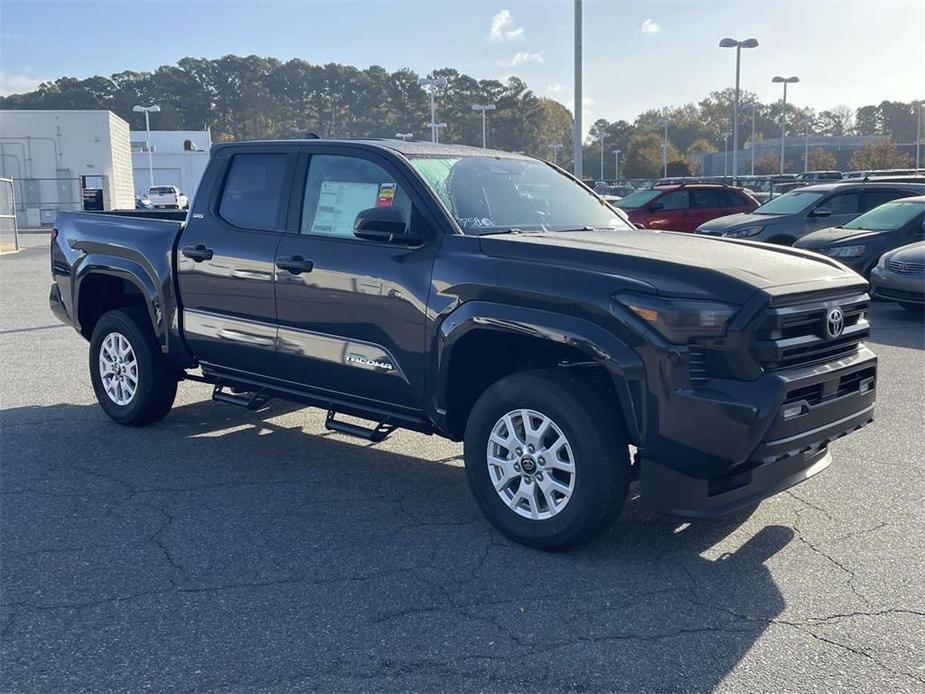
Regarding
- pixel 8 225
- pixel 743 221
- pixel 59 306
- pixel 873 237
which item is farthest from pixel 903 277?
pixel 8 225

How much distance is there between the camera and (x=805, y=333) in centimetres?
420

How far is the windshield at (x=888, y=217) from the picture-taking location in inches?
537

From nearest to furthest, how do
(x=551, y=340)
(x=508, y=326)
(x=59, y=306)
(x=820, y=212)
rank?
(x=551, y=340) → (x=508, y=326) → (x=59, y=306) → (x=820, y=212)

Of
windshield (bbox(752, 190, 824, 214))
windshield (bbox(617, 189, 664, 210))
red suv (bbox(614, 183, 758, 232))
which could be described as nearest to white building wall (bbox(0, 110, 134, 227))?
windshield (bbox(617, 189, 664, 210))

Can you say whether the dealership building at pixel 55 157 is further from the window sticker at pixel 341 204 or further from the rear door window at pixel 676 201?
the window sticker at pixel 341 204

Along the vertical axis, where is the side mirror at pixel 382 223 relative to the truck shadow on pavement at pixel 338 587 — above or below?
above

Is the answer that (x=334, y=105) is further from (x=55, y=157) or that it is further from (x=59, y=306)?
(x=59, y=306)

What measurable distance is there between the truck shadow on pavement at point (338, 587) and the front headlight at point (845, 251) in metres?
9.70

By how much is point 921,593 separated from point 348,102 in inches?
3386

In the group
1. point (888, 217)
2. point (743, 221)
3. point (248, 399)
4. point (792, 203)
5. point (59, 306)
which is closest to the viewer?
point (248, 399)

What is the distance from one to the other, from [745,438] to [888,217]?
458 inches

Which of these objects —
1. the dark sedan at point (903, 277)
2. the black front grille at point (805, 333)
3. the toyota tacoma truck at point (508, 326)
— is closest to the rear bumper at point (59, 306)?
the toyota tacoma truck at point (508, 326)

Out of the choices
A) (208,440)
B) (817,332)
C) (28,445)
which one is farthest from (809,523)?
(28,445)

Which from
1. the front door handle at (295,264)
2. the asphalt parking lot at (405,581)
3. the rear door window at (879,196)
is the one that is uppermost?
the rear door window at (879,196)
